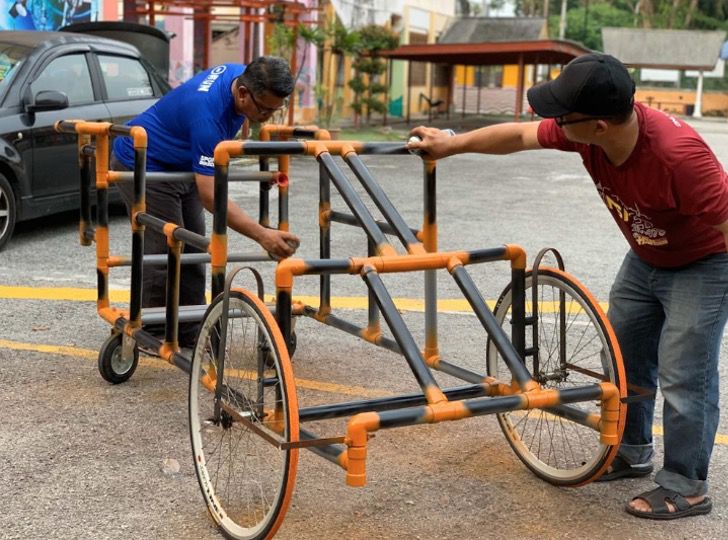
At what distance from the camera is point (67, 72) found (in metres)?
9.19

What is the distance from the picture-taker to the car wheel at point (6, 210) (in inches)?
324

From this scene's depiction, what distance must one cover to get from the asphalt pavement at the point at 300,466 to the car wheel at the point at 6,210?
0.60 m

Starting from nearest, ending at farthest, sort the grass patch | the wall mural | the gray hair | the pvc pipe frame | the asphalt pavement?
1. the asphalt pavement
2. the pvc pipe frame
3. the gray hair
4. the wall mural
5. the grass patch

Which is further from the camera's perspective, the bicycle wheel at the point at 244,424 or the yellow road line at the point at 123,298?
the yellow road line at the point at 123,298

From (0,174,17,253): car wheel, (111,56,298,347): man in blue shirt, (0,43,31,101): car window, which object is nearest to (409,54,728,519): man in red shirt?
(111,56,298,347): man in blue shirt

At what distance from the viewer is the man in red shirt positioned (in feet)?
11.5

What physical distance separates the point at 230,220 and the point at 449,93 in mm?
33244

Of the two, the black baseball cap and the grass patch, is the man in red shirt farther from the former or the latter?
the grass patch

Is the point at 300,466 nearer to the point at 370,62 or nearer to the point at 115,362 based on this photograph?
the point at 115,362

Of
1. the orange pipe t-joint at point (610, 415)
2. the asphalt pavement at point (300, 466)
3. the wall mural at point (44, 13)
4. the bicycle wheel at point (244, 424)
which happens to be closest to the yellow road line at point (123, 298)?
the asphalt pavement at point (300, 466)

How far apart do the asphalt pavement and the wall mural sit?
318 inches

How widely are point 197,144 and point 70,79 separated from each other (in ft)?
16.3

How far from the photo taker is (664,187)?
3562 millimetres

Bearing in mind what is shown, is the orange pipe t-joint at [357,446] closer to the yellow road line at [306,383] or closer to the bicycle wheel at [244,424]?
the bicycle wheel at [244,424]
